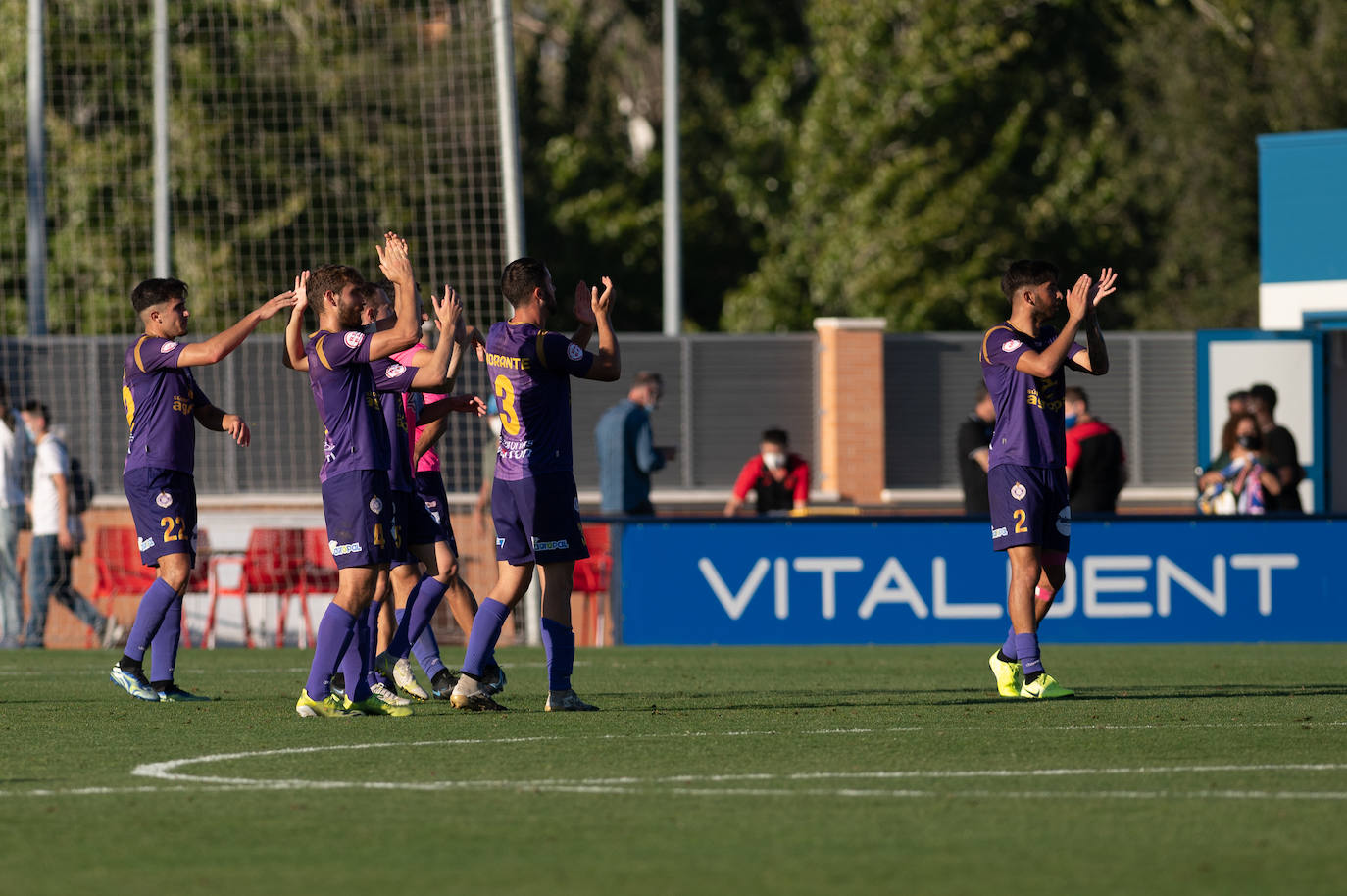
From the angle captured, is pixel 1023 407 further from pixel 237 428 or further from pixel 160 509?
pixel 160 509

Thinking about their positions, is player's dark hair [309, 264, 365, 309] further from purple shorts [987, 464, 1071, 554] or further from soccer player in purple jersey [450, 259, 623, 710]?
purple shorts [987, 464, 1071, 554]

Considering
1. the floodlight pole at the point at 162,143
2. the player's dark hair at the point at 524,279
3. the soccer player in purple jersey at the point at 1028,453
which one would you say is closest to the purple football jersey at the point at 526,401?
the player's dark hair at the point at 524,279

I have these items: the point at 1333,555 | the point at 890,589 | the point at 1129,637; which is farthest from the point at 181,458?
the point at 1333,555

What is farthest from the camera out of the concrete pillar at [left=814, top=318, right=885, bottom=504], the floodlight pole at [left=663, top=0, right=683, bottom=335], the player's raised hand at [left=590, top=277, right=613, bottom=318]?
the floodlight pole at [left=663, top=0, right=683, bottom=335]

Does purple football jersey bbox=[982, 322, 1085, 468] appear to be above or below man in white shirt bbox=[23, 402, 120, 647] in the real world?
above

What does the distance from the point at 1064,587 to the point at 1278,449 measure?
8.90 ft

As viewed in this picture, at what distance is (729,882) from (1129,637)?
11.8 metres

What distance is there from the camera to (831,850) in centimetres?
597

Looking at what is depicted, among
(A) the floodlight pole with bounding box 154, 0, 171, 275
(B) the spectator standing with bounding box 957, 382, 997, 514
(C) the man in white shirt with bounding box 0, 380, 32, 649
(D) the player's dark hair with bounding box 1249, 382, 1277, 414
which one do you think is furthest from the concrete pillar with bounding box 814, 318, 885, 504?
(C) the man in white shirt with bounding box 0, 380, 32, 649

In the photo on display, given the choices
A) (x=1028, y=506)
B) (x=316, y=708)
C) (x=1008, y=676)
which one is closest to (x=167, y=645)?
(x=316, y=708)

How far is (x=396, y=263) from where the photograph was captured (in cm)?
941

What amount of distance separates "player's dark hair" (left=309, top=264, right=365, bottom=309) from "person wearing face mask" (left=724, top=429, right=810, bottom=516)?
9.98 m

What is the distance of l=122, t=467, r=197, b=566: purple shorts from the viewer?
10758mm

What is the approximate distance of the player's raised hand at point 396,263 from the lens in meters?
9.32
